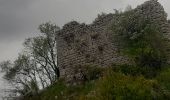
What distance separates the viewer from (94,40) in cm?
2911

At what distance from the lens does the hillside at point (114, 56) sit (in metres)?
24.3

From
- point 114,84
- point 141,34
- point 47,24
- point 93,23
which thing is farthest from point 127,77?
point 47,24

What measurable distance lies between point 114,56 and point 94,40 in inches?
69.2

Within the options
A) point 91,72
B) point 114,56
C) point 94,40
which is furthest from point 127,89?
point 94,40

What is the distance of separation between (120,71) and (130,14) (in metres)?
3.32

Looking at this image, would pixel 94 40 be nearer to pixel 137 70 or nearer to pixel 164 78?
pixel 137 70

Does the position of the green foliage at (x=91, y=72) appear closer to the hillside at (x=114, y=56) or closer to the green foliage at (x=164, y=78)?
the hillside at (x=114, y=56)

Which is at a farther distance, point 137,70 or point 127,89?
point 137,70

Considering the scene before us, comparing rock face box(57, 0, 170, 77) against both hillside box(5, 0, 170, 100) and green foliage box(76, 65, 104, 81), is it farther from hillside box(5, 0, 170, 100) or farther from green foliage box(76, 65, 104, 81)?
green foliage box(76, 65, 104, 81)

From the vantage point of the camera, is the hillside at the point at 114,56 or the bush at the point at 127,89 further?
the hillside at the point at 114,56

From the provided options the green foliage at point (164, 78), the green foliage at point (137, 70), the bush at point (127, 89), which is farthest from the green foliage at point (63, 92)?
the green foliage at point (164, 78)

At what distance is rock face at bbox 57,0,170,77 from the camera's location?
27328mm

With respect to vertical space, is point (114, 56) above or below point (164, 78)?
above

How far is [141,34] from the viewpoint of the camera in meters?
27.2
